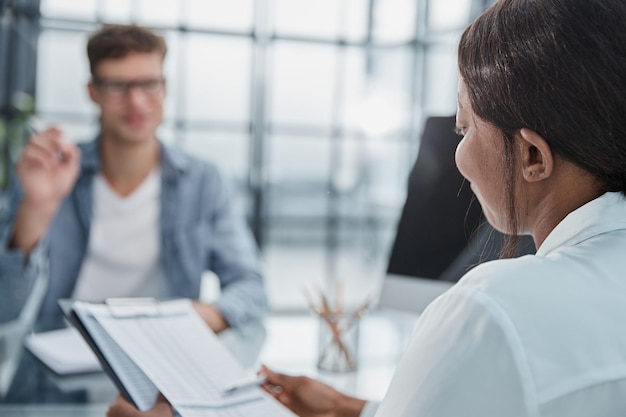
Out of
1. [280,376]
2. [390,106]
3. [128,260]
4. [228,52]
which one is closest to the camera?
[280,376]

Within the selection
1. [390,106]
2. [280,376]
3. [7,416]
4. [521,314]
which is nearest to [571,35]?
[521,314]

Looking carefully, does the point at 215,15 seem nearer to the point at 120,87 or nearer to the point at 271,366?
the point at 120,87

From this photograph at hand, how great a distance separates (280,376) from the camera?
3.45 ft

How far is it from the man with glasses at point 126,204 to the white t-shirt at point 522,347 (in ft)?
4.15

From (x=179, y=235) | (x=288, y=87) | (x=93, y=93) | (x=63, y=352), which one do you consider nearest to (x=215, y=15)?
(x=288, y=87)

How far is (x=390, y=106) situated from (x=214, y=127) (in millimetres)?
1754

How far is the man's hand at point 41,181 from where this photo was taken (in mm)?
1807

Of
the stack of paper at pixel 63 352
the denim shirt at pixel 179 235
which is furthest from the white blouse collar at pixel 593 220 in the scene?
the denim shirt at pixel 179 235

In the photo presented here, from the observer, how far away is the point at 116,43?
1963 mm

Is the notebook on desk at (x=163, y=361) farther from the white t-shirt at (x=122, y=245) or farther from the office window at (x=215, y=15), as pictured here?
the office window at (x=215, y=15)

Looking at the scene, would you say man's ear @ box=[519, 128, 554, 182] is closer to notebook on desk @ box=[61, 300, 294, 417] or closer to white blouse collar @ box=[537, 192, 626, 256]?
white blouse collar @ box=[537, 192, 626, 256]

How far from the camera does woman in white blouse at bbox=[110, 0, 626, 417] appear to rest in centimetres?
56

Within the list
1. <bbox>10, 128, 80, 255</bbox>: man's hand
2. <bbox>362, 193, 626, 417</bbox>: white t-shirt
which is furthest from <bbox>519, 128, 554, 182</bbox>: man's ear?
<bbox>10, 128, 80, 255</bbox>: man's hand

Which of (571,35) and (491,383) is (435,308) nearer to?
(491,383)
